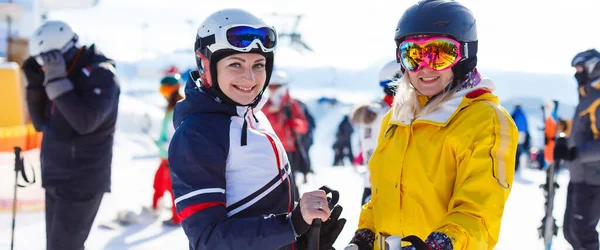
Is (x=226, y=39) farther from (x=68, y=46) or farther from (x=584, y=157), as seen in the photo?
(x=584, y=157)

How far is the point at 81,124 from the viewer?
11.3ft

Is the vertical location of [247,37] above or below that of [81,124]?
above

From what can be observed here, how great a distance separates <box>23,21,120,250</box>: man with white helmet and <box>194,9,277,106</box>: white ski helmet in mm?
1529

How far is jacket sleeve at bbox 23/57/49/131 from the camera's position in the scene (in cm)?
370

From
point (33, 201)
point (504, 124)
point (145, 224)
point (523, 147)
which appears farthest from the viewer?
point (523, 147)

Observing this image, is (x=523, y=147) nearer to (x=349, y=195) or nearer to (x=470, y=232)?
(x=349, y=195)

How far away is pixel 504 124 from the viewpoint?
6.19 ft

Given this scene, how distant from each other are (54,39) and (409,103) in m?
2.41

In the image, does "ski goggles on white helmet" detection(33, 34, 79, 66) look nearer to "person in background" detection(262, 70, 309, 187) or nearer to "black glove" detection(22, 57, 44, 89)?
"black glove" detection(22, 57, 44, 89)

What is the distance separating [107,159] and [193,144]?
205 centimetres

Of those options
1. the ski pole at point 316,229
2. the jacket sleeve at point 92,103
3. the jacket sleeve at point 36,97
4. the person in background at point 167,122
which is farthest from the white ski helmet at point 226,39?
the person in background at point 167,122

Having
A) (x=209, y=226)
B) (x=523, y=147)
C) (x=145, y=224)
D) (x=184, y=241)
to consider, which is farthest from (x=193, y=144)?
(x=523, y=147)

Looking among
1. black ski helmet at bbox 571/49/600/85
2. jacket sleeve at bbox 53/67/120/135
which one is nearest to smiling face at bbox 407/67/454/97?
jacket sleeve at bbox 53/67/120/135

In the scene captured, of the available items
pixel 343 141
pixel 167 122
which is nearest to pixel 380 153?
pixel 167 122
